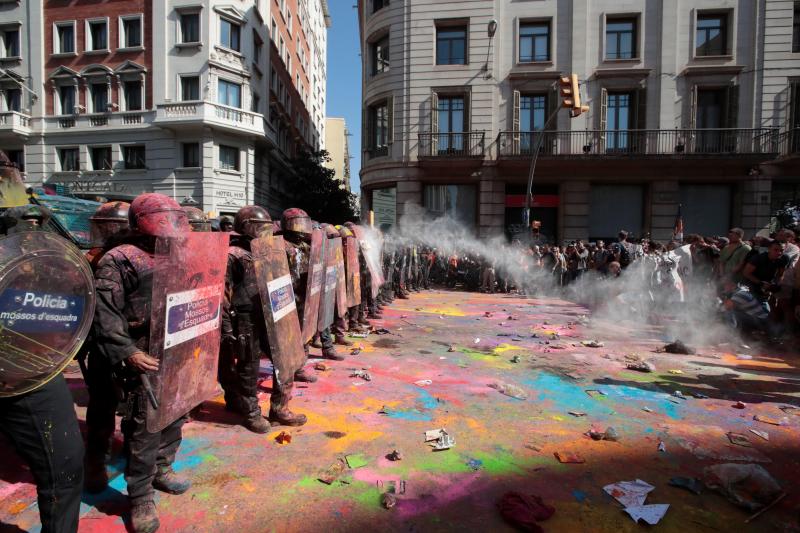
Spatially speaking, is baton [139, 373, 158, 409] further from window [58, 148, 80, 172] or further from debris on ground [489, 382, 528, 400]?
window [58, 148, 80, 172]

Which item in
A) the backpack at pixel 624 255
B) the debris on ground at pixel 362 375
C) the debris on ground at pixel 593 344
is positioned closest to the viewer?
the debris on ground at pixel 362 375

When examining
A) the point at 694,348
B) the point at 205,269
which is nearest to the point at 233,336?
the point at 205,269

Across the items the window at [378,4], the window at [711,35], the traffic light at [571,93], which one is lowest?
the traffic light at [571,93]

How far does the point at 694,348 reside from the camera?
670cm

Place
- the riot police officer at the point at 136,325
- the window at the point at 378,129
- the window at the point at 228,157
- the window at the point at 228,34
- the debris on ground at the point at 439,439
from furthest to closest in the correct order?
the window at the point at 228,157 → the window at the point at 228,34 → the window at the point at 378,129 → the debris on ground at the point at 439,439 → the riot police officer at the point at 136,325

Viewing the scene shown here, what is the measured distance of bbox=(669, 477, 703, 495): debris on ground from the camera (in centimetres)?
290

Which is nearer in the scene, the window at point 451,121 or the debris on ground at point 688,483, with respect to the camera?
the debris on ground at point 688,483

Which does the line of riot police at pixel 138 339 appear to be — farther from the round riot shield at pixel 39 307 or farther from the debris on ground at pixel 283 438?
the debris on ground at pixel 283 438

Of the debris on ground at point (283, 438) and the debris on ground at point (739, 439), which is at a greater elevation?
the debris on ground at point (283, 438)

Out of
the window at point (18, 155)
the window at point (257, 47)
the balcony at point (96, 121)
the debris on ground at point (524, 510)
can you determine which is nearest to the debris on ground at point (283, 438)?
the debris on ground at point (524, 510)

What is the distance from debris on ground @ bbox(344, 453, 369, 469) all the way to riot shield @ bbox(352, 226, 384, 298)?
516 cm

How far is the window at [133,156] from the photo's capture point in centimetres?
2233

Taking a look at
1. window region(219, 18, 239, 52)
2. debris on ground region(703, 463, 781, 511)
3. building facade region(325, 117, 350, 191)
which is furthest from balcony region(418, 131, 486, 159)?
building facade region(325, 117, 350, 191)

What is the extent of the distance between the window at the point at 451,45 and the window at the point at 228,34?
10747 mm
